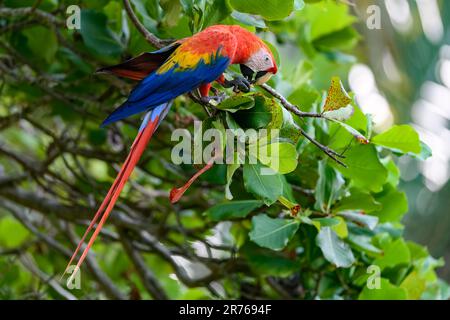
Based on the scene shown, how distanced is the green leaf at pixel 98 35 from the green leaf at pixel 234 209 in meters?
0.65

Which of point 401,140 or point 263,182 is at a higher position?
point 263,182

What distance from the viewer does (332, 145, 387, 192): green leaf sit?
2090 mm

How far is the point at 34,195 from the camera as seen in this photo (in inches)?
118

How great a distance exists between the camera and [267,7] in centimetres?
176

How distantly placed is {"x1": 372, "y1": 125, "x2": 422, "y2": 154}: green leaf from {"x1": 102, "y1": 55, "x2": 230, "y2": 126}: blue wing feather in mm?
703

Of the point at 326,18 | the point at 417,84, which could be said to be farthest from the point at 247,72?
the point at 417,84

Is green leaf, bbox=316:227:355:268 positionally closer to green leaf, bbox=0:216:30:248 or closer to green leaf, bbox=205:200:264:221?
green leaf, bbox=205:200:264:221

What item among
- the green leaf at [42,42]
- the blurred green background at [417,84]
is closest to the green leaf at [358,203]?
the green leaf at [42,42]

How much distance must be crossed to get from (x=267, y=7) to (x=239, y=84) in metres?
0.24

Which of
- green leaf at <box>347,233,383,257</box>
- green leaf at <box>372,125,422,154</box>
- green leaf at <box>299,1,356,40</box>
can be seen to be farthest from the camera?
green leaf at <box>299,1,356,40</box>

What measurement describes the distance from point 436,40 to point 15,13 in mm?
4052

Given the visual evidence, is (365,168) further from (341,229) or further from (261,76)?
(261,76)

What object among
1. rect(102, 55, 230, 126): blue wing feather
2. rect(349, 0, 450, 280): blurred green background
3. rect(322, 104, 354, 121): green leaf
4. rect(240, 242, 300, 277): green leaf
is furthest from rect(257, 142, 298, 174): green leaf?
rect(349, 0, 450, 280): blurred green background
